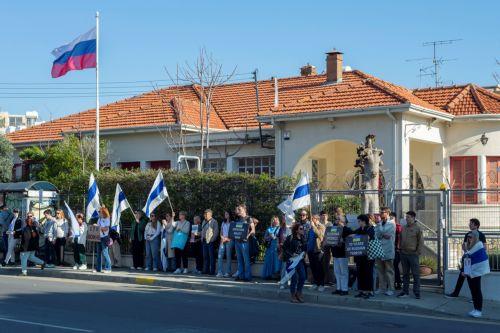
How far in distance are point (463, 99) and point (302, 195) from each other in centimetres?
1247

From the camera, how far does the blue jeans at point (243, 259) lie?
60.4ft

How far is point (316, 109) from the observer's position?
2631 centimetres

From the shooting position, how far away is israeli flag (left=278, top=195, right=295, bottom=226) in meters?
18.0

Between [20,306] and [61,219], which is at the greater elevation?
[61,219]

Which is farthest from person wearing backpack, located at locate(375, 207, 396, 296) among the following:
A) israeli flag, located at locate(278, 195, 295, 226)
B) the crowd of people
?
israeli flag, located at locate(278, 195, 295, 226)

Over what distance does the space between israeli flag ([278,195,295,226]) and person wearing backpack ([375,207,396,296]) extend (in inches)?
101

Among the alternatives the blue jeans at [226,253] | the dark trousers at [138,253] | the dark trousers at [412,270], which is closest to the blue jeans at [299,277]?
the dark trousers at [412,270]

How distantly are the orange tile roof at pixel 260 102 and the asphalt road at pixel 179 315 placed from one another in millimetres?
11736

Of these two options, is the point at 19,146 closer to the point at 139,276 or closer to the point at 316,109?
the point at 316,109

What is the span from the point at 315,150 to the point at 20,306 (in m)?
15.4

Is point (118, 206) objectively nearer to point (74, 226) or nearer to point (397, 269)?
point (74, 226)

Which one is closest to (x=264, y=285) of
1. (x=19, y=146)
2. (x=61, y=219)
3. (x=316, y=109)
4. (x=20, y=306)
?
(x=20, y=306)

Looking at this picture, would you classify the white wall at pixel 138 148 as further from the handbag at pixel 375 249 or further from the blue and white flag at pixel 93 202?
the handbag at pixel 375 249

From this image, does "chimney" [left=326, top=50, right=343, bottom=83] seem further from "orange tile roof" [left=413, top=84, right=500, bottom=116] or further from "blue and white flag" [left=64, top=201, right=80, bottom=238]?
"blue and white flag" [left=64, top=201, right=80, bottom=238]
